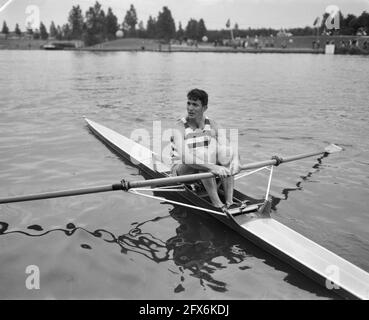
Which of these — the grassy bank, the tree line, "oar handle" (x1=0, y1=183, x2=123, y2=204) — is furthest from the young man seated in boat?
the tree line

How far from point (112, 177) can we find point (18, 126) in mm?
6695

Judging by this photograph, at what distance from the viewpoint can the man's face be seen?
691 cm

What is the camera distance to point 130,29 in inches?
6816

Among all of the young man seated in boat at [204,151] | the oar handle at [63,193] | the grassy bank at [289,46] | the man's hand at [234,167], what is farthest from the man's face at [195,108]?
the grassy bank at [289,46]

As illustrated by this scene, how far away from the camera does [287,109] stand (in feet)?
62.7

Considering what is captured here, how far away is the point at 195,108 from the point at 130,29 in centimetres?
17756

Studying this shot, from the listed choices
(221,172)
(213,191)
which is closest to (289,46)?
(213,191)

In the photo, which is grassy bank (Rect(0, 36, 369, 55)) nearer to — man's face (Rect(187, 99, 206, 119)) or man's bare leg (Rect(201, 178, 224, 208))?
man's face (Rect(187, 99, 206, 119))

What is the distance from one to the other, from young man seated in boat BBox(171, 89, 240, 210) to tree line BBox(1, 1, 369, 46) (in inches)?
4320

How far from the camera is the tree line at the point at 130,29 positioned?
464ft

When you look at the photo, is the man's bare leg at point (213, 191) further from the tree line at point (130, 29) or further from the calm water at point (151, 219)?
the tree line at point (130, 29)

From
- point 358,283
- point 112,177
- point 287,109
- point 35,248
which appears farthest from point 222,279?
point 287,109

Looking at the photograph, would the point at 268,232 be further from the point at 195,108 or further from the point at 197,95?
the point at 197,95

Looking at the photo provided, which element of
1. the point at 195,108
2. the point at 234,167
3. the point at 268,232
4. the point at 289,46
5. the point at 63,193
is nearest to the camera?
the point at 268,232
